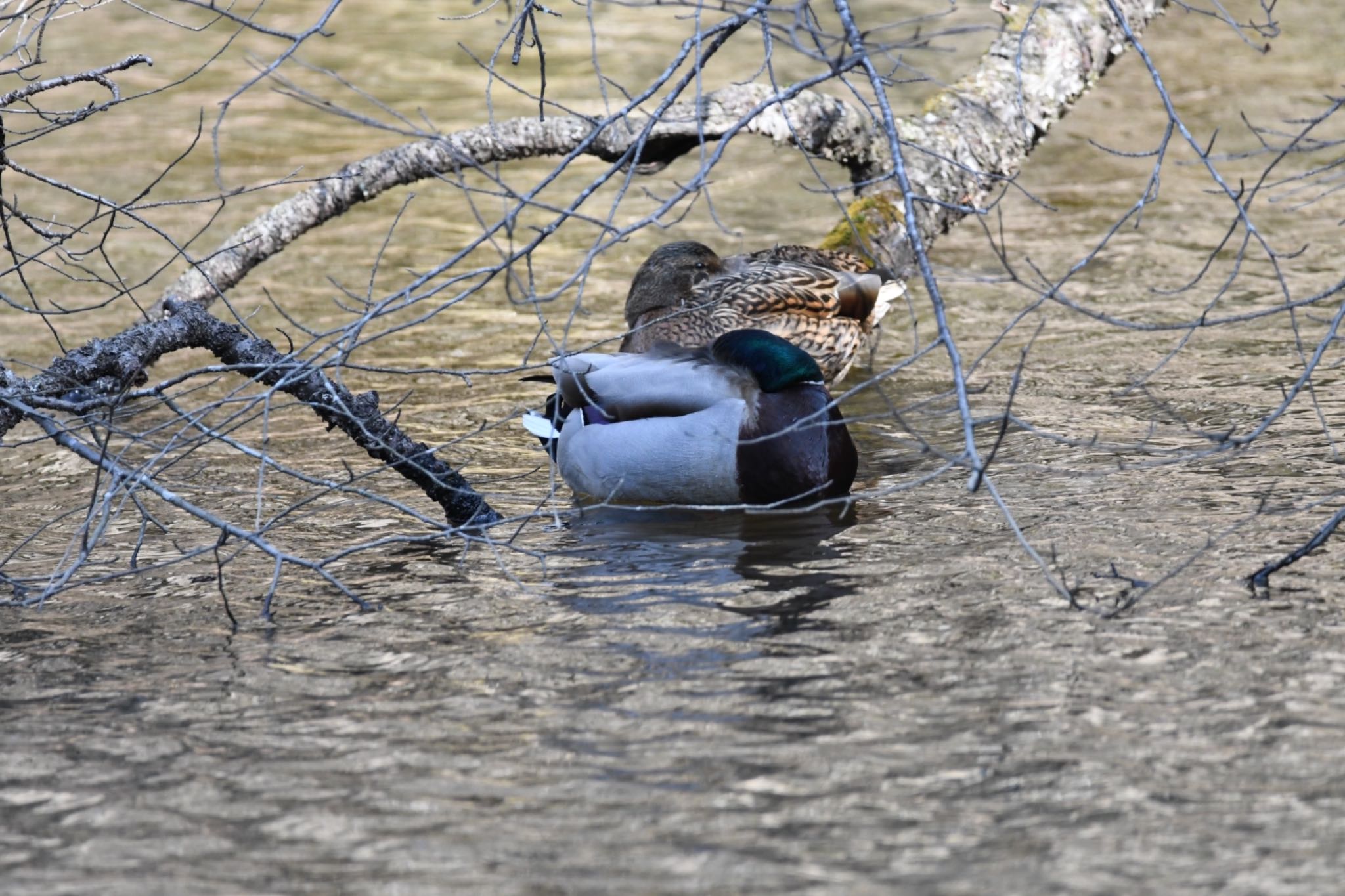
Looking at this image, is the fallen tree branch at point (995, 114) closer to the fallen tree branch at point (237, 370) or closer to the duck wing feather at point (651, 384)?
the duck wing feather at point (651, 384)

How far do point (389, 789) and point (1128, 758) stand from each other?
160 cm

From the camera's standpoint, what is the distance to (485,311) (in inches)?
358

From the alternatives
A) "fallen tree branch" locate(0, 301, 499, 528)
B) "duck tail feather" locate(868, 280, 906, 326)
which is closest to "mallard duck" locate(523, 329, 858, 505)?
"fallen tree branch" locate(0, 301, 499, 528)

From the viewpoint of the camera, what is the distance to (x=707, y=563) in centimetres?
536

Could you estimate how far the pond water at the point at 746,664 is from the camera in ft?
11.1

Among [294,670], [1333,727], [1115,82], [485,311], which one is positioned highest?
[1115,82]

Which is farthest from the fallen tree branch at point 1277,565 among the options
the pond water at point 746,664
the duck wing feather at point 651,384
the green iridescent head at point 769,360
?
the duck wing feather at point 651,384

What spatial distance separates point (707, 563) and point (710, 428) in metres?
0.57

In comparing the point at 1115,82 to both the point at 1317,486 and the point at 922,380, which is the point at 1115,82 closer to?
the point at 922,380

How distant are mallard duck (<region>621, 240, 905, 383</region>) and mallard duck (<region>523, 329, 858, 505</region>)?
1.99 feet

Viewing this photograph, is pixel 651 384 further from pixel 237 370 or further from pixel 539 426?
pixel 237 370

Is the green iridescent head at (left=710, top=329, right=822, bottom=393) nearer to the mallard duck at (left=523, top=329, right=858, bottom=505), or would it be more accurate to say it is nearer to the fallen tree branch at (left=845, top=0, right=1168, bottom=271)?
the mallard duck at (left=523, top=329, right=858, bottom=505)

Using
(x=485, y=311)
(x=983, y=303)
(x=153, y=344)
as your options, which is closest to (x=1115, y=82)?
(x=983, y=303)

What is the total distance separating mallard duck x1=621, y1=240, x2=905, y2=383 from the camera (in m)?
6.86
